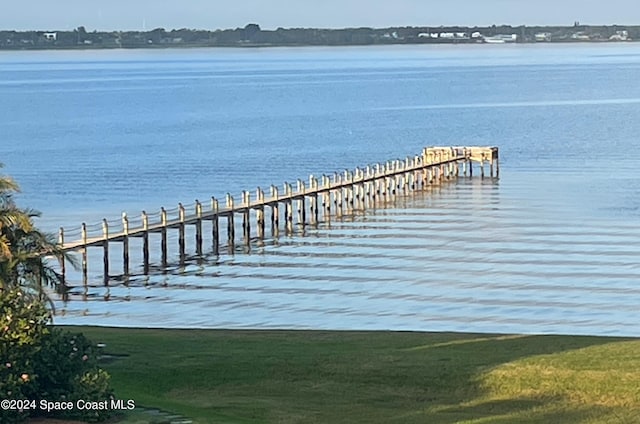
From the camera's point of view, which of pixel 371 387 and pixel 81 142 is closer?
pixel 371 387

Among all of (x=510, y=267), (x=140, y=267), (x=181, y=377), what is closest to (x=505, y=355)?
(x=181, y=377)

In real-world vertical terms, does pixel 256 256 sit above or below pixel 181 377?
below

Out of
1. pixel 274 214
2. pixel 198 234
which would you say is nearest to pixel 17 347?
pixel 198 234

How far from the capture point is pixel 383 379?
74.5 feet

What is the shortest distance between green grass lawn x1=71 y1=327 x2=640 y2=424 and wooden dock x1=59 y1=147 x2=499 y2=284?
17341 mm

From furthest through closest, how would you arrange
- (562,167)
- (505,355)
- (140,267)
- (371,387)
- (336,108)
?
(336,108) < (562,167) < (140,267) < (505,355) < (371,387)

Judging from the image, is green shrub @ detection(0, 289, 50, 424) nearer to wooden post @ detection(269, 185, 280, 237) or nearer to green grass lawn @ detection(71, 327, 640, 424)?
green grass lawn @ detection(71, 327, 640, 424)

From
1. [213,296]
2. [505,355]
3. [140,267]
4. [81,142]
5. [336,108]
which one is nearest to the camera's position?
[505,355]

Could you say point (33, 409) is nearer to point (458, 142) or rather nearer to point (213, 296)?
point (213, 296)

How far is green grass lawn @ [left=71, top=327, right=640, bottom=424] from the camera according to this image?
20.0 metres

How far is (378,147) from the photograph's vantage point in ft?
349

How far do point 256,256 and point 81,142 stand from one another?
224ft

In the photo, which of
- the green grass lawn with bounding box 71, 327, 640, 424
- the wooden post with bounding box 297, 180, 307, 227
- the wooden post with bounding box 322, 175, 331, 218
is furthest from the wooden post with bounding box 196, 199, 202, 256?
the green grass lawn with bounding box 71, 327, 640, 424

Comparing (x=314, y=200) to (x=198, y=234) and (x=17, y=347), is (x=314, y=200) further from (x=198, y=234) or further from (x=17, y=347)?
(x=17, y=347)
